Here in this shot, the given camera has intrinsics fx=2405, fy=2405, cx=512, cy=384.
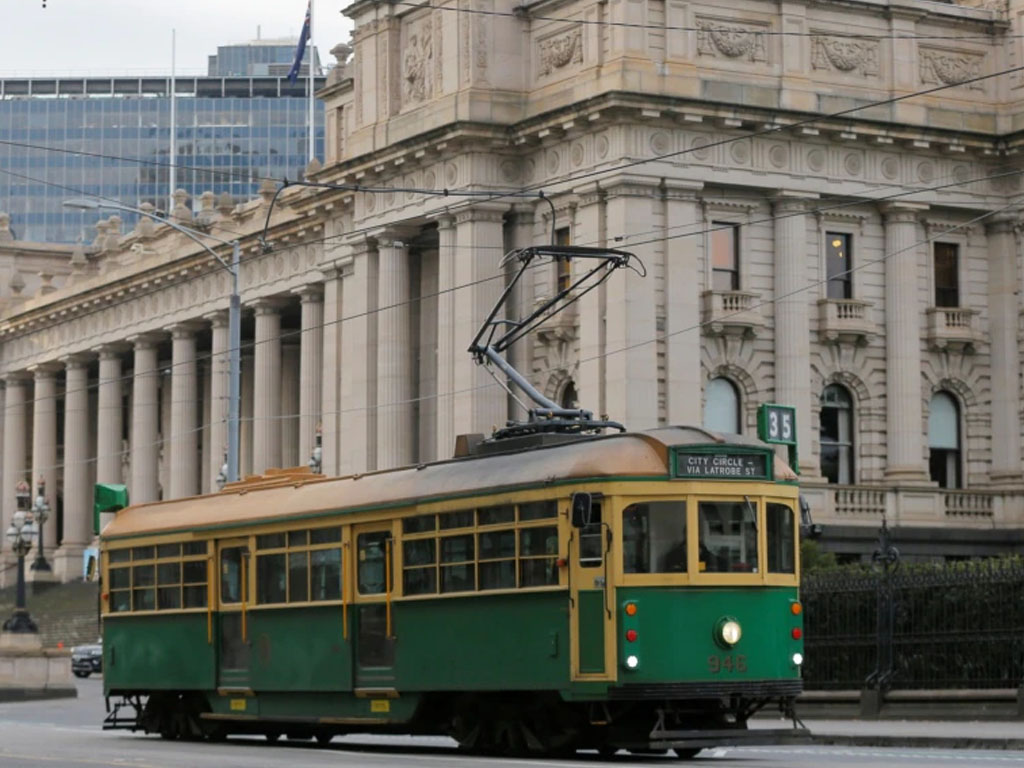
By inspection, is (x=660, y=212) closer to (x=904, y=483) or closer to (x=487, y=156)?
(x=487, y=156)

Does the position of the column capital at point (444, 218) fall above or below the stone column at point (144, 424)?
above

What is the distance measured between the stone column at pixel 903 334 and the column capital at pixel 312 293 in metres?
18.8

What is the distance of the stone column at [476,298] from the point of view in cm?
5600

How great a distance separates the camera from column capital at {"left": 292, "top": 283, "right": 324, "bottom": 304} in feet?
227

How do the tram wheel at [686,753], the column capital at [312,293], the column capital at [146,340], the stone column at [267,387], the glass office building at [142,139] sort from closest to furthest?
the tram wheel at [686,753], the column capital at [312,293], the stone column at [267,387], the column capital at [146,340], the glass office building at [142,139]

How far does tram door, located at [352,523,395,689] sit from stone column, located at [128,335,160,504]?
5804 cm

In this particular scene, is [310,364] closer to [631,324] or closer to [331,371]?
[331,371]

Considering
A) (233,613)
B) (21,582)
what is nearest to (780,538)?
(233,613)

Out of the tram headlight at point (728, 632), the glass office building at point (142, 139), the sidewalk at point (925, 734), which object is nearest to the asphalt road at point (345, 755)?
the sidewalk at point (925, 734)

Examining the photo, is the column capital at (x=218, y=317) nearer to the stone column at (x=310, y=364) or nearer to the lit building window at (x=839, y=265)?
the stone column at (x=310, y=364)

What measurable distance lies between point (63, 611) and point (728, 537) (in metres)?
56.8

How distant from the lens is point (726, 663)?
23.3 meters

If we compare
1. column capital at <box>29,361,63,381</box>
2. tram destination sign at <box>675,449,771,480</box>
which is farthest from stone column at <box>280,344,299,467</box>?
tram destination sign at <box>675,449,771,480</box>

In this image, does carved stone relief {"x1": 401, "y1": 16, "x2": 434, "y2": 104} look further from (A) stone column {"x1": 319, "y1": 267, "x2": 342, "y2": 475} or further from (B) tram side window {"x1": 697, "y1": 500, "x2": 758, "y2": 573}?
(B) tram side window {"x1": 697, "y1": 500, "x2": 758, "y2": 573}
